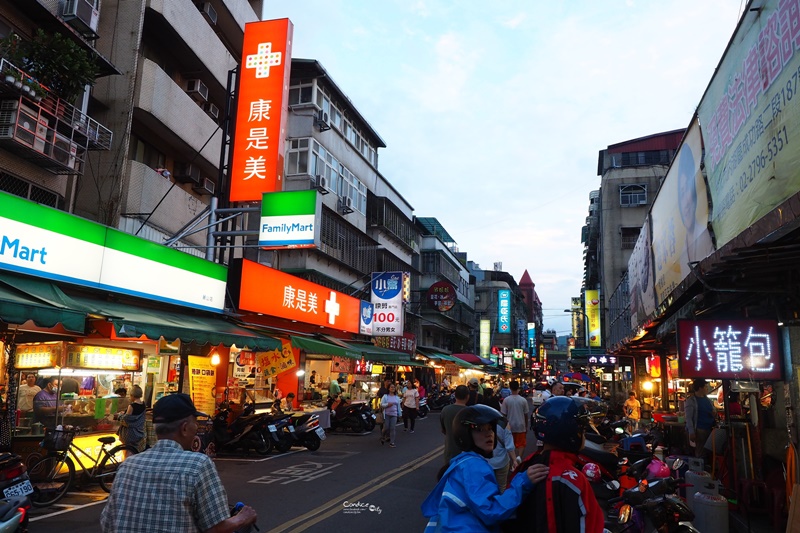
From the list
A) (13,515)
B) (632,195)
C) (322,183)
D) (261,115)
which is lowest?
(13,515)

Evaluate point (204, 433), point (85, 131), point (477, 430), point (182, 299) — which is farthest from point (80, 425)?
point (477, 430)

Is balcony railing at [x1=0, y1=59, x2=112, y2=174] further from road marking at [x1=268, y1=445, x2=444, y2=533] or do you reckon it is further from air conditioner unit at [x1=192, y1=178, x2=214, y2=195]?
road marking at [x1=268, y1=445, x2=444, y2=533]

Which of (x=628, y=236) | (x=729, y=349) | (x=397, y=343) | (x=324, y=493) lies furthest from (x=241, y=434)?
(x=628, y=236)

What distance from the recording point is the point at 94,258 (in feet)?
39.8

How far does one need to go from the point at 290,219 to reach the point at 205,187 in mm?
7153

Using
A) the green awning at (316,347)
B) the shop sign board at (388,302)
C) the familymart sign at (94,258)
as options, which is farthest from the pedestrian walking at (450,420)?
the shop sign board at (388,302)

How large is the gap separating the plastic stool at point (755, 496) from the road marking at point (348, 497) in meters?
5.59

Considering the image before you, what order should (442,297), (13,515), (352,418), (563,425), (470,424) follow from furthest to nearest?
(442,297), (352,418), (13,515), (470,424), (563,425)

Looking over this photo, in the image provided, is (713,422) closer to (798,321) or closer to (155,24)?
(798,321)

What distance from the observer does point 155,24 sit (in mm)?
17344

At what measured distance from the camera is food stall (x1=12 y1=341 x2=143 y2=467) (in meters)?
10.1

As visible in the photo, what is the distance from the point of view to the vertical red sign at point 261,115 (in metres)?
16.2

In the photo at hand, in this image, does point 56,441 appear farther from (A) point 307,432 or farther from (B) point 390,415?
(B) point 390,415

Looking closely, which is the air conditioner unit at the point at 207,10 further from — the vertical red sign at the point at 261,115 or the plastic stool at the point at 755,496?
the plastic stool at the point at 755,496
